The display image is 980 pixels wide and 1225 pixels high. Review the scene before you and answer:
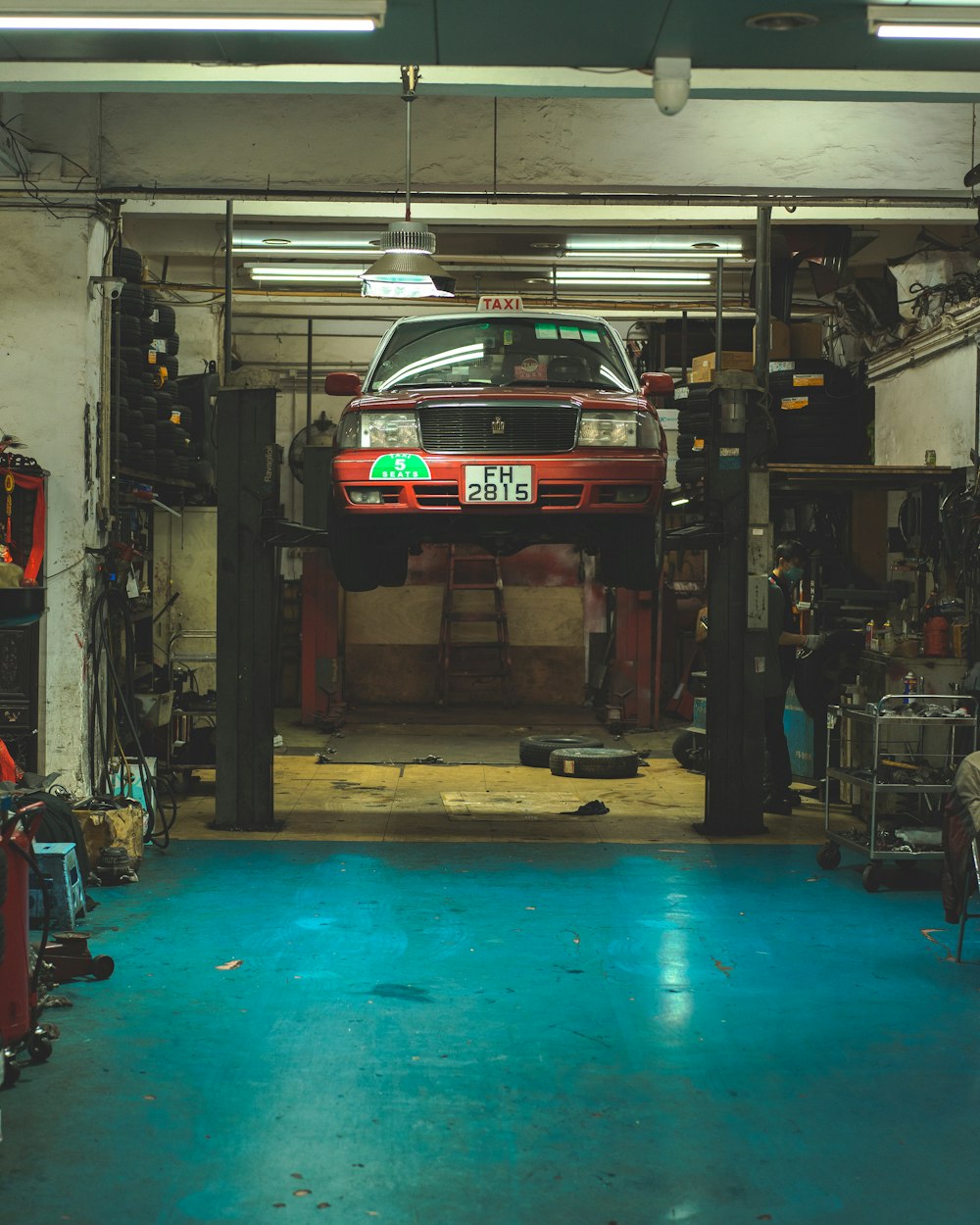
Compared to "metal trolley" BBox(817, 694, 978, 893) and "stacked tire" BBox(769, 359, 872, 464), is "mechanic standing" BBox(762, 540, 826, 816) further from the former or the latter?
"stacked tire" BBox(769, 359, 872, 464)

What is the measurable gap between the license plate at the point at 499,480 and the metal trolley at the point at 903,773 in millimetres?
2134

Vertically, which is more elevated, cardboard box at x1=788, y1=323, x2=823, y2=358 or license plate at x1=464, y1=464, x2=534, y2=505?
cardboard box at x1=788, y1=323, x2=823, y2=358

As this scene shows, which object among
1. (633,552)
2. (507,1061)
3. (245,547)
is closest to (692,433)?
(633,552)

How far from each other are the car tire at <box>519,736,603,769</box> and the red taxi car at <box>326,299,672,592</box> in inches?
134

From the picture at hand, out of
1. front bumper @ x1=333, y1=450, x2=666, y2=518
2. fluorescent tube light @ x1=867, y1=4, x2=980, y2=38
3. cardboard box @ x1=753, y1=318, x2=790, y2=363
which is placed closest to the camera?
fluorescent tube light @ x1=867, y1=4, x2=980, y2=38

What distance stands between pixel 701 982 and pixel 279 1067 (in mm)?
1776

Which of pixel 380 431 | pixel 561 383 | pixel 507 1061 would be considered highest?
pixel 561 383

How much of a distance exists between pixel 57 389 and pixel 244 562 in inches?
63.1

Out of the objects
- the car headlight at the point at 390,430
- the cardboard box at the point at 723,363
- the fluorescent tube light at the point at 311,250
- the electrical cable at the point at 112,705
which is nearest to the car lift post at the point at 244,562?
the electrical cable at the point at 112,705

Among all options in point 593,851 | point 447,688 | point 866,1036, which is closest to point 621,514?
point 593,851

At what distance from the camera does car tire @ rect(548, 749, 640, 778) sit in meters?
10.2

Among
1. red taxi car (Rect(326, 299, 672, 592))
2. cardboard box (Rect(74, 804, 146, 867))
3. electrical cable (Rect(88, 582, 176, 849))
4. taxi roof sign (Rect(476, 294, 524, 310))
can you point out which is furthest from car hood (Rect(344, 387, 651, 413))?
cardboard box (Rect(74, 804, 146, 867))

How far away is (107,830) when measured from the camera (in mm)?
6883

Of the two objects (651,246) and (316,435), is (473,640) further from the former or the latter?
(651,246)
